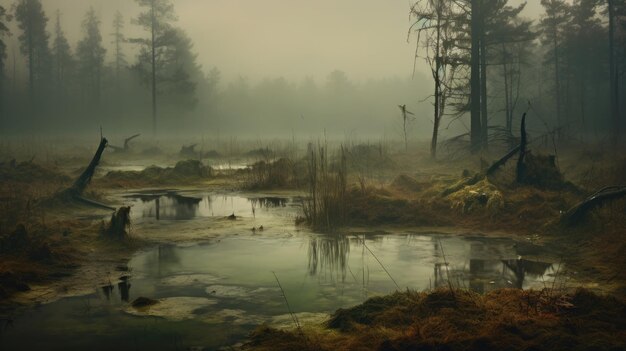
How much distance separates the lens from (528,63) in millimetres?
40438

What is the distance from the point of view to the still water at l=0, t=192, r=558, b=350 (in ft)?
17.6

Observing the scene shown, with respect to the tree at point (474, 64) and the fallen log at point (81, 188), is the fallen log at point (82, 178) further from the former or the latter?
the tree at point (474, 64)

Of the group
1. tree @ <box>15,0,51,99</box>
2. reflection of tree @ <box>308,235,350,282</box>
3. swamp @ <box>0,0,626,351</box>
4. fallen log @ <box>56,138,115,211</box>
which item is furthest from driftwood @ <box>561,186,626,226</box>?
tree @ <box>15,0,51,99</box>

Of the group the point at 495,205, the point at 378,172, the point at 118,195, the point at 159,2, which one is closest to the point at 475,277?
the point at 495,205

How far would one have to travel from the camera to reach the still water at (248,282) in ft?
17.6

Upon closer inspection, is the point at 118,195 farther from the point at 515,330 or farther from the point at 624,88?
the point at 624,88

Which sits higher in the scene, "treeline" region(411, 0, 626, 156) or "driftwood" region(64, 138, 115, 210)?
"treeline" region(411, 0, 626, 156)

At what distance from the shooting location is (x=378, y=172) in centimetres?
2266

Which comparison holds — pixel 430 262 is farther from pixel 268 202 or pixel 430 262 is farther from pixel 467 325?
pixel 268 202

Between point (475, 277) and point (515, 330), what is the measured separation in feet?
8.86

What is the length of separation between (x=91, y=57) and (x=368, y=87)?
183ft

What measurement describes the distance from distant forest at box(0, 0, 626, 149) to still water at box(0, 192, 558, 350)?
948cm

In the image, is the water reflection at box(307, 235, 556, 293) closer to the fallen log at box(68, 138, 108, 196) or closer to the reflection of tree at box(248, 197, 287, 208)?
the reflection of tree at box(248, 197, 287, 208)

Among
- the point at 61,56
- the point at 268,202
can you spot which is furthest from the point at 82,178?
the point at 61,56
